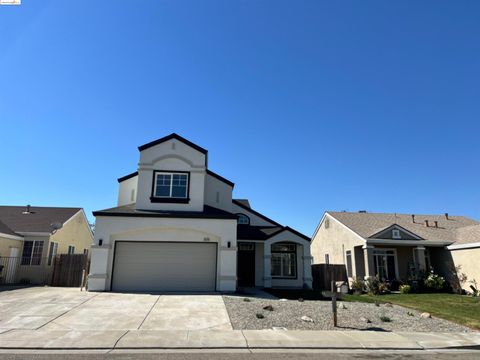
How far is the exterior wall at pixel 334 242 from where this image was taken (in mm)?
23469

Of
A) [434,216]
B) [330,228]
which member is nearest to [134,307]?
[330,228]

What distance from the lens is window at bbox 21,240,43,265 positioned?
76.2 feet

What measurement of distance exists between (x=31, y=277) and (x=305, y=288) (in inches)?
679

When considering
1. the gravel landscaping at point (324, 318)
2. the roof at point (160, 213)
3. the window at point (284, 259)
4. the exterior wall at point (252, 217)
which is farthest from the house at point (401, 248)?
the roof at point (160, 213)

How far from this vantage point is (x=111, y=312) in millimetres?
11828

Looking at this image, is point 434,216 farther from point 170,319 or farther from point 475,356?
point 170,319

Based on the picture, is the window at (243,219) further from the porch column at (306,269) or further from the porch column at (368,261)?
the porch column at (368,261)

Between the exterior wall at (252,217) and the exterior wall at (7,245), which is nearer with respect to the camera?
the exterior wall at (7,245)

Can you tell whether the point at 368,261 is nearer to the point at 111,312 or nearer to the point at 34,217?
the point at 111,312

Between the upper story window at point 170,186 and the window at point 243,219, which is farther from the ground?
the upper story window at point 170,186

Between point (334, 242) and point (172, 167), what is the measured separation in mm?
14038

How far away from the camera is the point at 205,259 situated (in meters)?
18.2

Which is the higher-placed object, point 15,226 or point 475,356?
point 15,226

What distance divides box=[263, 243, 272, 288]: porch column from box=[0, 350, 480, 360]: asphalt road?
13.2 metres
